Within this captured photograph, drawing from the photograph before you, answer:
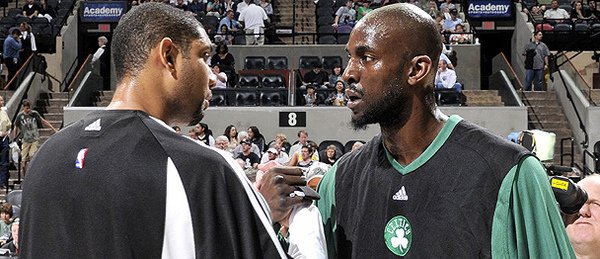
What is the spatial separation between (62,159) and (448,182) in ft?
3.87

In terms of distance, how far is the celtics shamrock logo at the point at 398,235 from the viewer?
9.78ft

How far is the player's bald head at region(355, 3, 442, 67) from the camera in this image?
3053 millimetres

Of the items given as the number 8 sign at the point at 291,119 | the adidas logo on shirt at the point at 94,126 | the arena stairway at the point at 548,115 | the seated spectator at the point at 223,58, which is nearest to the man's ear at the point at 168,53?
A: the adidas logo on shirt at the point at 94,126

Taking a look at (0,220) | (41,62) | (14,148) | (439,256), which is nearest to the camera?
(439,256)

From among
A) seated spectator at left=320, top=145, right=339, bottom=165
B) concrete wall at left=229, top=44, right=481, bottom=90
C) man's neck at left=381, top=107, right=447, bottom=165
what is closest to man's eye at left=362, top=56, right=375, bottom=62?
man's neck at left=381, top=107, right=447, bottom=165

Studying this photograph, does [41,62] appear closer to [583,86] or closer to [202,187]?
[583,86]

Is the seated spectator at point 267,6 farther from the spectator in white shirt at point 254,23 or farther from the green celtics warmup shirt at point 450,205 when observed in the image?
the green celtics warmup shirt at point 450,205

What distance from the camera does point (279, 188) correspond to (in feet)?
9.25

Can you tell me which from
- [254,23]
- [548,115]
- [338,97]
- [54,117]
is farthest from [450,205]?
[254,23]

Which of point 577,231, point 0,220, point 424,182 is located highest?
point 424,182

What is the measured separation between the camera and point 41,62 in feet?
66.2

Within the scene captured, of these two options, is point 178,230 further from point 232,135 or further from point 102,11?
point 102,11

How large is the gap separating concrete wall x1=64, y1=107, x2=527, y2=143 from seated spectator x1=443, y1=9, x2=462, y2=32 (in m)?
4.03

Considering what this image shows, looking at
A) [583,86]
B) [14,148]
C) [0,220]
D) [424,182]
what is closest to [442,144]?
[424,182]
